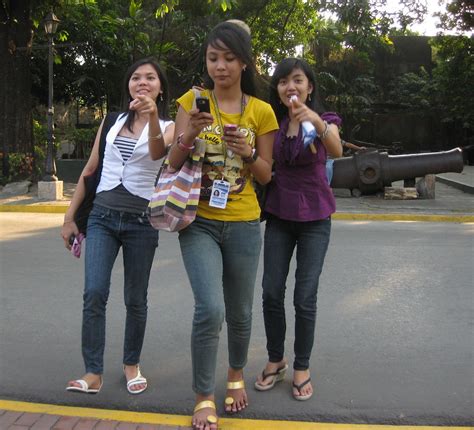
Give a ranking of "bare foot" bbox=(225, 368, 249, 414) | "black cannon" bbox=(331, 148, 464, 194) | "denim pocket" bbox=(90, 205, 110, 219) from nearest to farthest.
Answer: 1. "bare foot" bbox=(225, 368, 249, 414)
2. "denim pocket" bbox=(90, 205, 110, 219)
3. "black cannon" bbox=(331, 148, 464, 194)

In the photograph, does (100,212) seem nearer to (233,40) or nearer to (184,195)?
(184,195)

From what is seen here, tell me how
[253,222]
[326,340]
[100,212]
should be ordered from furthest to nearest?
1. [326,340]
2. [100,212]
3. [253,222]

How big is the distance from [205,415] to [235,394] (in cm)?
29

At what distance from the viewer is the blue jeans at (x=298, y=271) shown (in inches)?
117

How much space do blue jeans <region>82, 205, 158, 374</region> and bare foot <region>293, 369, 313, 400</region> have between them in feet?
3.02

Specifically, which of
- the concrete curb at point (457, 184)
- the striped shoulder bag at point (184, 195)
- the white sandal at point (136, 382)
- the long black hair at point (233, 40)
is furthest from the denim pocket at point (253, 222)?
the concrete curb at point (457, 184)

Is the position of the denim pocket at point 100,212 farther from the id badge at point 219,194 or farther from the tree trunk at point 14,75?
the tree trunk at point 14,75

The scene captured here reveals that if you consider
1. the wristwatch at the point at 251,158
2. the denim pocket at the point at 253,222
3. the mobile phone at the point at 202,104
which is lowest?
the denim pocket at the point at 253,222

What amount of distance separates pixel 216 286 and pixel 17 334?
2289 millimetres

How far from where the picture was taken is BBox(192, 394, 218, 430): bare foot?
2.64 metres

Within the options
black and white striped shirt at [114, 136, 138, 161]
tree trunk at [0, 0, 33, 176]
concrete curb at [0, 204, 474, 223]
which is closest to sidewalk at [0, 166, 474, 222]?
concrete curb at [0, 204, 474, 223]

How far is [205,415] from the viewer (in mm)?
2646

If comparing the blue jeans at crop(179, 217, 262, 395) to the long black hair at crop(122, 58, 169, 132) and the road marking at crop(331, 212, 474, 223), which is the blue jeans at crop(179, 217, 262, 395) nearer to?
the long black hair at crop(122, 58, 169, 132)

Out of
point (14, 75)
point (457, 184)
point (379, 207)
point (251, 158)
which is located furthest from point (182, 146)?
point (457, 184)
